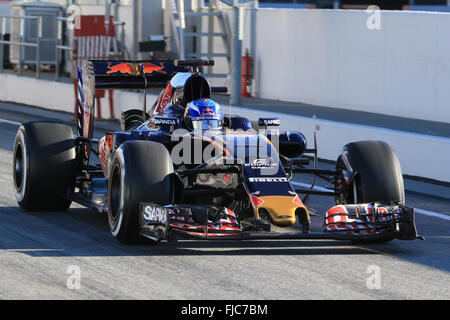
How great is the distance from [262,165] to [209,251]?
89 centimetres

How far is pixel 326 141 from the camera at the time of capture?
16141 mm

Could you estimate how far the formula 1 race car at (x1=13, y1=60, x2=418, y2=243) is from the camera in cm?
883

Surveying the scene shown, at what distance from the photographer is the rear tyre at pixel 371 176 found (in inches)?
369

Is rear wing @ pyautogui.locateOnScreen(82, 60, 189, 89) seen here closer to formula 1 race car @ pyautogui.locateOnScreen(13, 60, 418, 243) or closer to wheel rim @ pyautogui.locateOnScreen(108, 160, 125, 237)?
formula 1 race car @ pyautogui.locateOnScreen(13, 60, 418, 243)

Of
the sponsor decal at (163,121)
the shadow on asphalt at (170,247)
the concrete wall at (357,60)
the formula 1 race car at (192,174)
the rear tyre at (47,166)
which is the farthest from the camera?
the concrete wall at (357,60)

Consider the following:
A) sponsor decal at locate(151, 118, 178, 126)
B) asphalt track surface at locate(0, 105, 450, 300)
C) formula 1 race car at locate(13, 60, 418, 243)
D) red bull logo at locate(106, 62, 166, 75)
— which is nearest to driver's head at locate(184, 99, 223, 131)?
formula 1 race car at locate(13, 60, 418, 243)

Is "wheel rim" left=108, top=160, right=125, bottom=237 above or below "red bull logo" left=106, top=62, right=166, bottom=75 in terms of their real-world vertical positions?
below

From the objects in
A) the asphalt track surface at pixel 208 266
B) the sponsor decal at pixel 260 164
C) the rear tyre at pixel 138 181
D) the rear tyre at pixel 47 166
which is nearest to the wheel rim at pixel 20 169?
the rear tyre at pixel 47 166

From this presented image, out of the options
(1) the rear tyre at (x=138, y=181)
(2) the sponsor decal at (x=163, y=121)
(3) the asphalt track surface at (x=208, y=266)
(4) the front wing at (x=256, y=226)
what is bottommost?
(3) the asphalt track surface at (x=208, y=266)

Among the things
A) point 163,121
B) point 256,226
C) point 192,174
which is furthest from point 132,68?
point 256,226

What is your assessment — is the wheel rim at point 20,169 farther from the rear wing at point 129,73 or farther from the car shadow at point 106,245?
the rear wing at point 129,73

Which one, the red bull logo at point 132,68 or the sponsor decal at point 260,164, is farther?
the red bull logo at point 132,68

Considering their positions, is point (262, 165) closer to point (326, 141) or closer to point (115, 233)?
point (115, 233)
